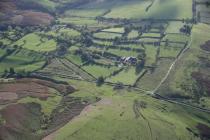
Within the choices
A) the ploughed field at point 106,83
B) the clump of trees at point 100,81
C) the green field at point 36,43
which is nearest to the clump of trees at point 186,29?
the ploughed field at point 106,83

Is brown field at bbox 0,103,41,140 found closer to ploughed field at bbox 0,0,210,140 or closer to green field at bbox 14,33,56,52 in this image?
ploughed field at bbox 0,0,210,140

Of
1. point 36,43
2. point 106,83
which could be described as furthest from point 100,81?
point 36,43

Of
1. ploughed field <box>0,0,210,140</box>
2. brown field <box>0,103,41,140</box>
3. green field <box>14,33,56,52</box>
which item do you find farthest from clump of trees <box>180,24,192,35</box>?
brown field <box>0,103,41,140</box>

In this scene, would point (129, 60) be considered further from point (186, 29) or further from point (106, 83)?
point (186, 29)

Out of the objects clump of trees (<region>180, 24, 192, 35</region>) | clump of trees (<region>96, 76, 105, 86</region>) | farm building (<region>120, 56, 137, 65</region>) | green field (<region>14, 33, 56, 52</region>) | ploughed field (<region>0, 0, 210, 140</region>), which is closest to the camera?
ploughed field (<region>0, 0, 210, 140</region>)

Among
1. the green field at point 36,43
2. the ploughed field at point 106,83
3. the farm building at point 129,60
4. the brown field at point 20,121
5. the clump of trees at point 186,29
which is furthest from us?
the clump of trees at point 186,29

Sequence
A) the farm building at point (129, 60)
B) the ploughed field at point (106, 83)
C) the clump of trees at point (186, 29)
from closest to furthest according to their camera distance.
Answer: the ploughed field at point (106, 83) < the farm building at point (129, 60) < the clump of trees at point (186, 29)

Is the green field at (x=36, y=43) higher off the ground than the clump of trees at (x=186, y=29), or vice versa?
the clump of trees at (x=186, y=29)

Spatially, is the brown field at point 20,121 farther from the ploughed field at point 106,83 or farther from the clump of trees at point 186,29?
the clump of trees at point 186,29

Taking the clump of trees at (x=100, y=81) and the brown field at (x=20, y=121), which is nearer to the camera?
the brown field at (x=20, y=121)
